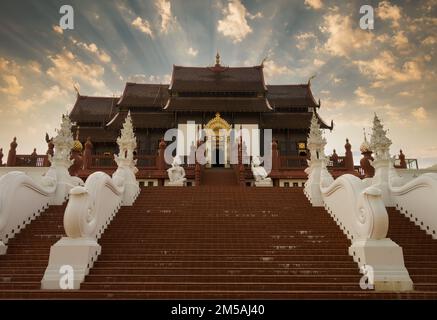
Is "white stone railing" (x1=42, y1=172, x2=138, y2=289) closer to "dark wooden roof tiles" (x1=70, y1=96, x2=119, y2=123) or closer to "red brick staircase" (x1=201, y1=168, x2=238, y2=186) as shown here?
"red brick staircase" (x1=201, y1=168, x2=238, y2=186)

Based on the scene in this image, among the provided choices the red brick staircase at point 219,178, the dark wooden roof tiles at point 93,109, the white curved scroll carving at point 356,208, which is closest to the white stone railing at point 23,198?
the white curved scroll carving at point 356,208

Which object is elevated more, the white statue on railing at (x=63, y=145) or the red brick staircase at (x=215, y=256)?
the white statue on railing at (x=63, y=145)

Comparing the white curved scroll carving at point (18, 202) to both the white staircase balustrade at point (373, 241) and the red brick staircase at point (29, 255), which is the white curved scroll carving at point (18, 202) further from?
the white staircase balustrade at point (373, 241)

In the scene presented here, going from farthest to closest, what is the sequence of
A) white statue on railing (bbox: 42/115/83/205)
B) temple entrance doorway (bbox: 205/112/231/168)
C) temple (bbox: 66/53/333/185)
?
1. temple (bbox: 66/53/333/185)
2. temple entrance doorway (bbox: 205/112/231/168)
3. white statue on railing (bbox: 42/115/83/205)

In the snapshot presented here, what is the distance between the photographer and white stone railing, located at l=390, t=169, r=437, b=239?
808 cm

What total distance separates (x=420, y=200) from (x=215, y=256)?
582 centimetres

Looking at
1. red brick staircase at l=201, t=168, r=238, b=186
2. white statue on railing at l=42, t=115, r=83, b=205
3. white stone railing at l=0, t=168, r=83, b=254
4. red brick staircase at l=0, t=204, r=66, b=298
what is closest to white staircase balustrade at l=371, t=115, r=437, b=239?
red brick staircase at l=201, t=168, r=238, b=186

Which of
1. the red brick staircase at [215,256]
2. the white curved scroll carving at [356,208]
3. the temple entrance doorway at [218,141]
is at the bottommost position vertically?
the red brick staircase at [215,256]

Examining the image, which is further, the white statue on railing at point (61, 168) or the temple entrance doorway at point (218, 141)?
the temple entrance doorway at point (218, 141)

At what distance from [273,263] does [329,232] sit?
2.42 m

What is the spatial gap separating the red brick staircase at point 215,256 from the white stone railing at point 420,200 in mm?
335

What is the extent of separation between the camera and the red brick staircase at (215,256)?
5.73m

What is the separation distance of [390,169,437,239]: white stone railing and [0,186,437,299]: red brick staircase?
335 mm

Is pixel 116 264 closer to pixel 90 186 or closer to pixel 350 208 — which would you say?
pixel 90 186
